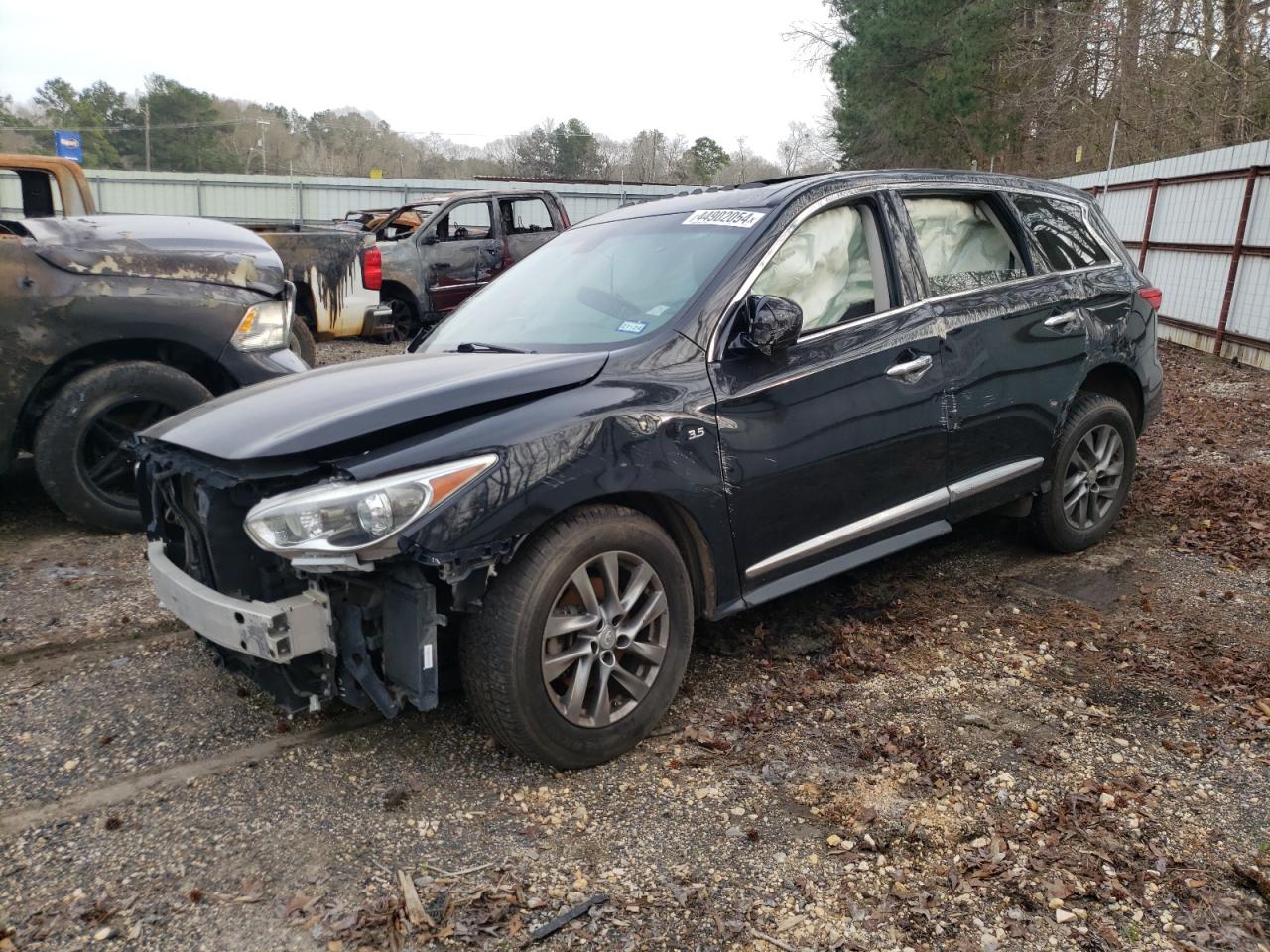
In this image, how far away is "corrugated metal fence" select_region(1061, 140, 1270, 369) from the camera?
10.7 meters

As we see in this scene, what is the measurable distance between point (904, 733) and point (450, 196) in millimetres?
11214

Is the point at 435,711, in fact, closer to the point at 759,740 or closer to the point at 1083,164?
the point at 759,740

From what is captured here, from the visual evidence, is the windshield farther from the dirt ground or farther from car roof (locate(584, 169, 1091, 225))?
the dirt ground

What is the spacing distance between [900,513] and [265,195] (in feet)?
91.9

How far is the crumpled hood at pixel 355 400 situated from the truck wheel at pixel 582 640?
46 centimetres

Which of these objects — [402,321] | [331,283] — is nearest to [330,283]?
[331,283]

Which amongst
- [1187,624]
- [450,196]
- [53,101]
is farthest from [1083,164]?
[53,101]

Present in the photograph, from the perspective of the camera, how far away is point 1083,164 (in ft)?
88.2

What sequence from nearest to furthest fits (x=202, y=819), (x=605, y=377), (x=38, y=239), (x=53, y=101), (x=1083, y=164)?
1. (x=202, y=819)
2. (x=605, y=377)
3. (x=38, y=239)
4. (x=1083, y=164)
5. (x=53, y=101)

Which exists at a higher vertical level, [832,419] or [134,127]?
[134,127]

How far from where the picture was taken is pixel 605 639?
3.01 metres

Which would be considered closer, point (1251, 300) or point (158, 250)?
point (158, 250)

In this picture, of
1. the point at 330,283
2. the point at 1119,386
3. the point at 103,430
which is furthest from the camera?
the point at 330,283

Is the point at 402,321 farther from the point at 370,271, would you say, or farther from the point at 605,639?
the point at 605,639
